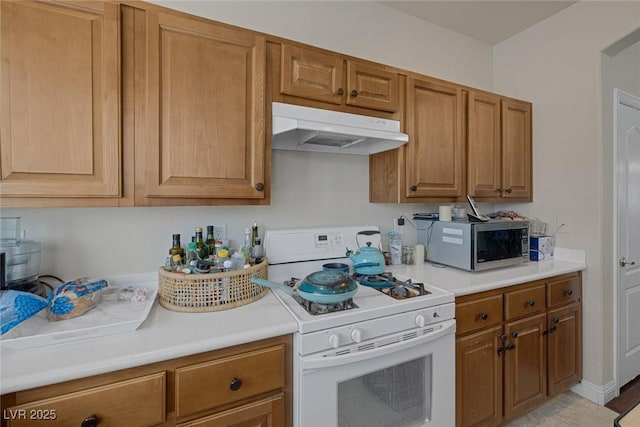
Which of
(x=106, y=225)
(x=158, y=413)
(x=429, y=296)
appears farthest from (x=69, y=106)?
(x=429, y=296)

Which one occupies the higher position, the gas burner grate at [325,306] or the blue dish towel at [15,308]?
the blue dish towel at [15,308]

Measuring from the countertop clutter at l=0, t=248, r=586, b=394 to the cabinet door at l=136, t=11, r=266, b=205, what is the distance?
503 mm

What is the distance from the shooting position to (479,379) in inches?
62.2

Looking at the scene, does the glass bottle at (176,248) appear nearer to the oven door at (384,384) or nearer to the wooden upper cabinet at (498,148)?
the oven door at (384,384)

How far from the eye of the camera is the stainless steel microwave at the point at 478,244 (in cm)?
179

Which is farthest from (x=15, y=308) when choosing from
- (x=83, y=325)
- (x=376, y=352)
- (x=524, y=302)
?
(x=524, y=302)

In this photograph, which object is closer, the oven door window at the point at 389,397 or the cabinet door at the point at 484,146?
the oven door window at the point at 389,397

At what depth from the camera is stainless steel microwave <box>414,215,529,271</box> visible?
1.79m

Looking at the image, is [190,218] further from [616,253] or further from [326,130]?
[616,253]

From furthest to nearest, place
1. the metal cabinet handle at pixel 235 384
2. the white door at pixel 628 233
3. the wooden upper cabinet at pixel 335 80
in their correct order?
the white door at pixel 628 233, the wooden upper cabinet at pixel 335 80, the metal cabinet handle at pixel 235 384

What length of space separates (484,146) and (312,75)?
1.36 metres

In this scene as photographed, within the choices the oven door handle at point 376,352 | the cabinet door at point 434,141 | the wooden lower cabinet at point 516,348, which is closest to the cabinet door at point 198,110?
the oven door handle at point 376,352

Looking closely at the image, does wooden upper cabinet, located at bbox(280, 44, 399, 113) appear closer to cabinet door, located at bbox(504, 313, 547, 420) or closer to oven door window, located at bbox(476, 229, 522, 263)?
oven door window, located at bbox(476, 229, 522, 263)

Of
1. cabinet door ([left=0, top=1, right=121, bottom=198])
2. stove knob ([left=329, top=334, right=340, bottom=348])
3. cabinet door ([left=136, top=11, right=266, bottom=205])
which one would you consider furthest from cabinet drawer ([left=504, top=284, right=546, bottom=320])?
cabinet door ([left=0, top=1, right=121, bottom=198])
